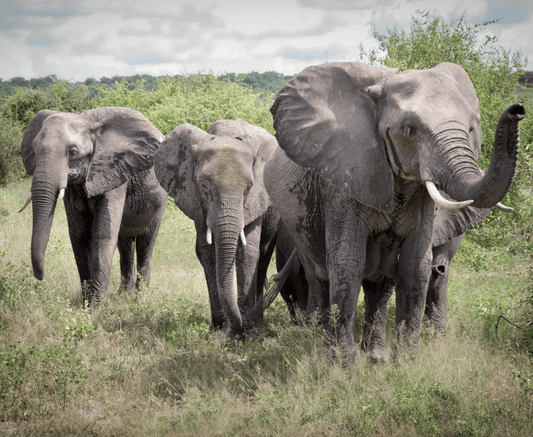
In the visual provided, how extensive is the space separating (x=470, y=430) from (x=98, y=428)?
9.03 ft

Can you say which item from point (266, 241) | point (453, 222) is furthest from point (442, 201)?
point (266, 241)

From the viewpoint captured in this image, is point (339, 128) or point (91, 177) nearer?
point (339, 128)

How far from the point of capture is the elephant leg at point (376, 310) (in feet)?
18.0

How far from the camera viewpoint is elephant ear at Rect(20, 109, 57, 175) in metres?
7.81

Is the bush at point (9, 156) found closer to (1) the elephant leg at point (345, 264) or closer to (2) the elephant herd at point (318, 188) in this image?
(2) the elephant herd at point (318, 188)

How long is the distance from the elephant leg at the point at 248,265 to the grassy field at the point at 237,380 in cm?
47

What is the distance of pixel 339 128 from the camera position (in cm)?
451

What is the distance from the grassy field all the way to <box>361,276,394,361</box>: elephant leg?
0.44 meters

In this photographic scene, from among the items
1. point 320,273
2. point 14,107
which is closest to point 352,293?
point 320,273

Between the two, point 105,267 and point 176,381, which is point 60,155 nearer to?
point 105,267

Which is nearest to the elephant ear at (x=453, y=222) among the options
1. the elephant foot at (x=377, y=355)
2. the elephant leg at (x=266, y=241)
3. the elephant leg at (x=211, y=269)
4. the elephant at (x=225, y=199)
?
the elephant foot at (x=377, y=355)

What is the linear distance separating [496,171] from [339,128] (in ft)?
4.89

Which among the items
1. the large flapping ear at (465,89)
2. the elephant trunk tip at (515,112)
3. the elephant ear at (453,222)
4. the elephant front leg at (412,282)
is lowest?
the elephant front leg at (412,282)

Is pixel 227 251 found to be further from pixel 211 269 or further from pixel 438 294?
pixel 438 294
